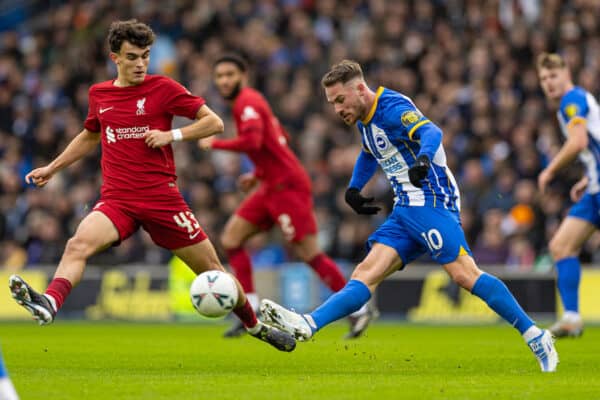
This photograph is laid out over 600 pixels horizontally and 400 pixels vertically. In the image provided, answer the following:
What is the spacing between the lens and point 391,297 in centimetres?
1739

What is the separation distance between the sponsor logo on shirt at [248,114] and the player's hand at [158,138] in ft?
12.1

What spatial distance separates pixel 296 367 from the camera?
8.37 m

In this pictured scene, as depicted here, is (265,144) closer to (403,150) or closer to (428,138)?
(403,150)

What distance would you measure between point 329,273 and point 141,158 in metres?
4.09

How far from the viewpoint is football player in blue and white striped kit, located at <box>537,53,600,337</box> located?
36.7ft

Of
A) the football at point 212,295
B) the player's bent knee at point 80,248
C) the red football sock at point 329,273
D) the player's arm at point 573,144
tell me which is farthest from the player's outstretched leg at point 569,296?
the player's bent knee at point 80,248

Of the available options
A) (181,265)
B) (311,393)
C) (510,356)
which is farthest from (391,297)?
(311,393)

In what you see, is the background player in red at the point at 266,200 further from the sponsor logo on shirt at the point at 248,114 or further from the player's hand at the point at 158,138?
the player's hand at the point at 158,138

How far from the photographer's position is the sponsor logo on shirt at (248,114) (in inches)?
467

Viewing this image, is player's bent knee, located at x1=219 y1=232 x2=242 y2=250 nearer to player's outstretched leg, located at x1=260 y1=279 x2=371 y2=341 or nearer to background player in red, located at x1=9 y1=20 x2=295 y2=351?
background player in red, located at x1=9 y1=20 x2=295 y2=351

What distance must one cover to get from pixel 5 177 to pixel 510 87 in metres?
9.54

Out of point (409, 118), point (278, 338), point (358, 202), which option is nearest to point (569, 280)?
point (358, 202)

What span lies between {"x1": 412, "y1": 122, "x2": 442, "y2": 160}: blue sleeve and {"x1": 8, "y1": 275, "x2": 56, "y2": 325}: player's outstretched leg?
2721mm

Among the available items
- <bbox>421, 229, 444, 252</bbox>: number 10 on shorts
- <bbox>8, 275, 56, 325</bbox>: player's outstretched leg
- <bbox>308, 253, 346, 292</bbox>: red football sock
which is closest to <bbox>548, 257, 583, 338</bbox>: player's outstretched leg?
<bbox>308, 253, 346, 292</bbox>: red football sock
